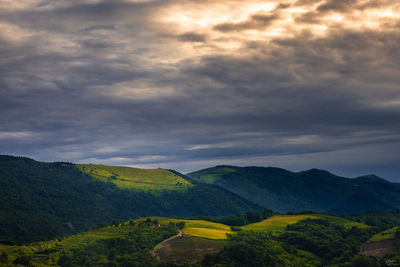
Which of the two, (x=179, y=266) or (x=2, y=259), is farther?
(x=179, y=266)

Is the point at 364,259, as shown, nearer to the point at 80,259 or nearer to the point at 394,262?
the point at 394,262

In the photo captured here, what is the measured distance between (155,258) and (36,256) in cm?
6016

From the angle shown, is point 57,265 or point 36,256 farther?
point 36,256

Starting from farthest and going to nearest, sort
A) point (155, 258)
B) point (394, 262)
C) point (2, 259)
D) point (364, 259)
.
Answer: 1. point (155, 258)
2. point (364, 259)
3. point (394, 262)
4. point (2, 259)

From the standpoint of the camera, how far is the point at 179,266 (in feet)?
600

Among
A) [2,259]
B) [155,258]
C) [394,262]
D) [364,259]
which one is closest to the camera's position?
[2,259]

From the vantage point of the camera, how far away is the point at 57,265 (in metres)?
184

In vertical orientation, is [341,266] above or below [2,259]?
below

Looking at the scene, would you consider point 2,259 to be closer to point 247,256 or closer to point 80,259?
point 80,259

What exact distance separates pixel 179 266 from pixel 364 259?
8894cm

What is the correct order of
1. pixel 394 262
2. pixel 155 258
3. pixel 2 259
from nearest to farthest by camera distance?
pixel 2 259
pixel 394 262
pixel 155 258

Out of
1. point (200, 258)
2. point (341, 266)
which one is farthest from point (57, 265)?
point (341, 266)

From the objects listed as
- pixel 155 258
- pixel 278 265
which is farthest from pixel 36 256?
pixel 278 265

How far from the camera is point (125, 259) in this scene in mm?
199500
